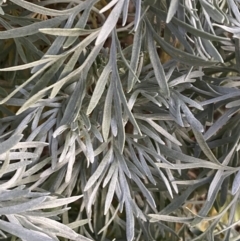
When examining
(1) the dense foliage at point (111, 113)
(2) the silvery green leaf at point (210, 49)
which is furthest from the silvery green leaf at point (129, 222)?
(2) the silvery green leaf at point (210, 49)

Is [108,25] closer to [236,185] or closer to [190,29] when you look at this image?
[190,29]

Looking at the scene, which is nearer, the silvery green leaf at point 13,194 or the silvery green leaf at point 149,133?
the silvery green leaf at point 13,194

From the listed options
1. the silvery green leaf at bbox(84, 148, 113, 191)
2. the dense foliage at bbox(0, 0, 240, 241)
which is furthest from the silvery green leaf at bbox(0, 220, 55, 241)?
the silvery green leaf at bbox(84, 148, 113, 191)

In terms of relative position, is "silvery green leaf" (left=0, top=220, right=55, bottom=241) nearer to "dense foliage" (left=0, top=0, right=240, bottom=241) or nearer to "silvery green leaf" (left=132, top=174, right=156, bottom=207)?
"dense foliage" (left=0, top=0, right=240, bottom=241)

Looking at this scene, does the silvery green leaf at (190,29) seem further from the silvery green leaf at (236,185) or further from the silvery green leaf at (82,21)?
the silvery green leaf at (236,185)

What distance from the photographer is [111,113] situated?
1.76 ft

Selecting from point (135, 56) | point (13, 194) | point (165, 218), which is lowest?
point (165, 218)

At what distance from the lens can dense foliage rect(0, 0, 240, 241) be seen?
0.46m

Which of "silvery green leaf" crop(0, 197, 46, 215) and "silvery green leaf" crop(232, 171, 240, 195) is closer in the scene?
"silvery green leaf" crop(0, 197, 46, 215)

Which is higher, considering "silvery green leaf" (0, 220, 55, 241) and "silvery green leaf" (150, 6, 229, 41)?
"silvery green leaf" (150, 6, 229, 41)

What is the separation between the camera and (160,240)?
27.2 inches

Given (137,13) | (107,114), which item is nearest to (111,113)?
(107,114)

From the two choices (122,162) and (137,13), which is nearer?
(137,13)

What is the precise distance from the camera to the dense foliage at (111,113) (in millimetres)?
456
